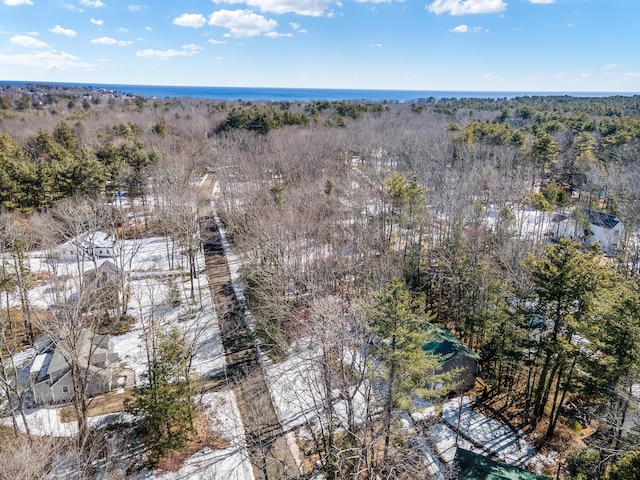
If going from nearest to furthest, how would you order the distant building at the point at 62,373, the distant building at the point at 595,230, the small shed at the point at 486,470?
the small shed at the point at 486,470
the distant building at the point at 62,373
the distant building at the point at 595,230

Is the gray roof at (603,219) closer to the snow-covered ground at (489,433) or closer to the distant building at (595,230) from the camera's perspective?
the distant building at (595,230)

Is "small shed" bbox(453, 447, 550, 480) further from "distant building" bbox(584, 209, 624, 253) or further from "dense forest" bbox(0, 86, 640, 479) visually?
"distant building" bbox(584, 209, 624, 253)

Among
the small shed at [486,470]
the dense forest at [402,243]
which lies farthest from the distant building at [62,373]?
the small shed at [486,470]

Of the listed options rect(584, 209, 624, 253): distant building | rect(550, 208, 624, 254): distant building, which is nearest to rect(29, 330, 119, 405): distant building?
rect(550, 208, 624, 254): distant building

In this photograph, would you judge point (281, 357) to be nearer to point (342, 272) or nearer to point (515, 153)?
point (342, 272)

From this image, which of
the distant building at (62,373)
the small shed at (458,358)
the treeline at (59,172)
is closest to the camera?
the distant building at (62,373)

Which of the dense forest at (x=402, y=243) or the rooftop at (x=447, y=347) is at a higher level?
the dense forest at (x=402, y=243)

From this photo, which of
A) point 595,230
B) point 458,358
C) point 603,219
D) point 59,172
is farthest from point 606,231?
point 59,172
